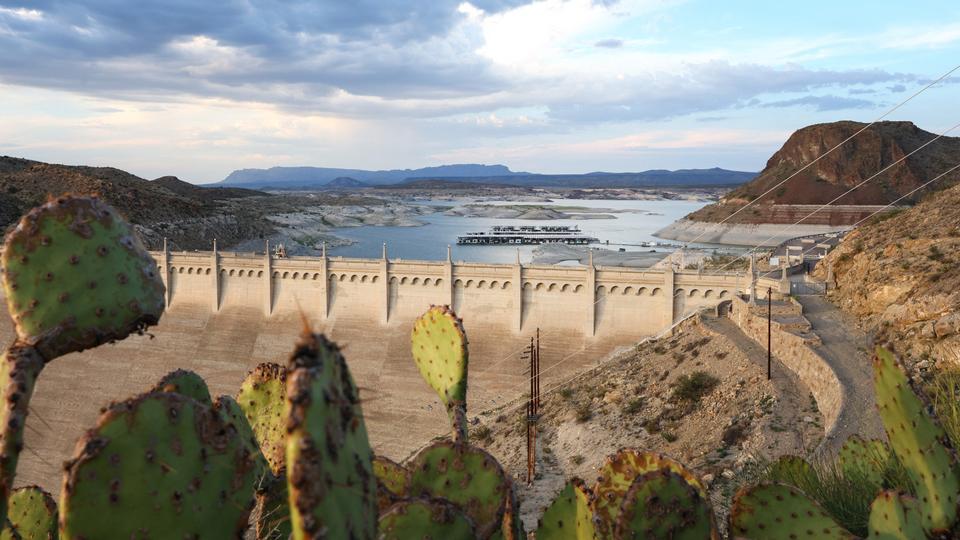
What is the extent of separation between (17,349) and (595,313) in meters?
31.9

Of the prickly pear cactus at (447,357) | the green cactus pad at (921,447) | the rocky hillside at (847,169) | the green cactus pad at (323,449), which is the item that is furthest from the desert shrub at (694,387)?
the rocky hillside at (847,169)

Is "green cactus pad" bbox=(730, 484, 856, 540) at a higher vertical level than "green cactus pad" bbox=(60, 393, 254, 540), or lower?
lower

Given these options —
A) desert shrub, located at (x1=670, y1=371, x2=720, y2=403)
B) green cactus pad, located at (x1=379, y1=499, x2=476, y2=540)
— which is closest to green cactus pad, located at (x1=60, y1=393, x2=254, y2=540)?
green cactus pad, located at (x1=379, y1=499, x2=476, y2=540)

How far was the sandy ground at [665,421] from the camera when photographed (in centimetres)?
1859

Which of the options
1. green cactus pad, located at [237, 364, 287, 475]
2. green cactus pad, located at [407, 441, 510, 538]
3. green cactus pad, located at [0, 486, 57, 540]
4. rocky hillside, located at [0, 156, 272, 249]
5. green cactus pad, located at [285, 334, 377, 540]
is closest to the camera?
green cactus pad, located at [285, 334, 377, 540]

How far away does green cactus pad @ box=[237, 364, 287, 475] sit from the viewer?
7.29 m

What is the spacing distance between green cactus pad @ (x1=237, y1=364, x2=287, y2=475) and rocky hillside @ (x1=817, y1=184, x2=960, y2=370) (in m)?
15.9

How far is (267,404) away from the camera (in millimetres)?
7344

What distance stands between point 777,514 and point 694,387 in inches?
729

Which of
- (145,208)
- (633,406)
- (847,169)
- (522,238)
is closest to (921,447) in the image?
(633,406)

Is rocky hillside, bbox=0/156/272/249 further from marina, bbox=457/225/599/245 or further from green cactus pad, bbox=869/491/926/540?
green cactus pad, bbox=869/491/926/540

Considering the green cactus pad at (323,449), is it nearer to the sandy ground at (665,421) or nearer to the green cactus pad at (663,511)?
the green cactus pad at (663,511)

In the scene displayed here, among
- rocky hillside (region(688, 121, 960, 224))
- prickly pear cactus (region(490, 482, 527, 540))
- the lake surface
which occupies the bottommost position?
the lake surface

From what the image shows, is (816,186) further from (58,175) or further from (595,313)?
(58,175)
